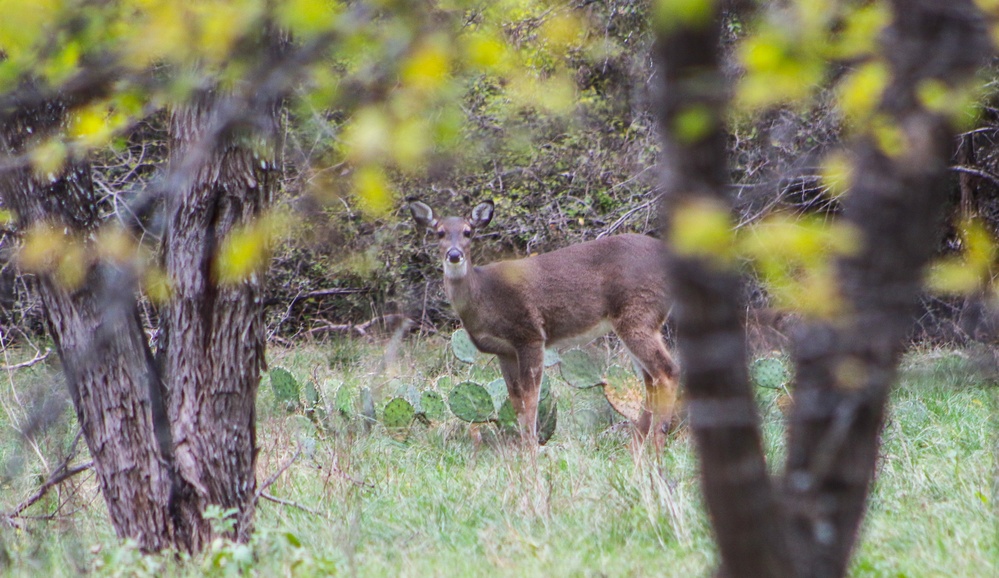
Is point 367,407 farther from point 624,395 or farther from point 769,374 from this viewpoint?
point 769,374

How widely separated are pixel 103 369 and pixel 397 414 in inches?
131

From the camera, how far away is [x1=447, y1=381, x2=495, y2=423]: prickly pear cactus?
689 cm

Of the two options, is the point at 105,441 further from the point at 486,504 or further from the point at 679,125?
the point at 679,125

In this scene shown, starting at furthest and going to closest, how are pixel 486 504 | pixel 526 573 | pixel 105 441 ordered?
pixel 486 504, pixel 105 441, pixel 526 573

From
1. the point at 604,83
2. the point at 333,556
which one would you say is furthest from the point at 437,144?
the point at 604,83

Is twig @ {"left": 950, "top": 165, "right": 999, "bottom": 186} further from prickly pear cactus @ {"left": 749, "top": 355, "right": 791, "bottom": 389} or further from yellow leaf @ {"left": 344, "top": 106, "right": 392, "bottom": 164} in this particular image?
yellow leaf @ {"left": 344, "top": 106, "right": 392, "bottom": 164}

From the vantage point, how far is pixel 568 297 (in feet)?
28.7

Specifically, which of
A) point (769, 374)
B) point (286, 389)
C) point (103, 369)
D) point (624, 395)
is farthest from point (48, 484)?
point (769, 374)

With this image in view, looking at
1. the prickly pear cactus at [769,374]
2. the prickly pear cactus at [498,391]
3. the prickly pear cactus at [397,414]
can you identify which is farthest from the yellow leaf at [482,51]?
the prickly pear cactus at [498,391]

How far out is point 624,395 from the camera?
7.44 meters

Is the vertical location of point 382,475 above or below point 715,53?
below

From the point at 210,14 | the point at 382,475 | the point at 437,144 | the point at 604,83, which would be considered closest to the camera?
the point at 210,14

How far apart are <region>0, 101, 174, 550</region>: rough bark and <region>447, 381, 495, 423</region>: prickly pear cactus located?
10.3 feet

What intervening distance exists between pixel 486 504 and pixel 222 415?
1376mm
